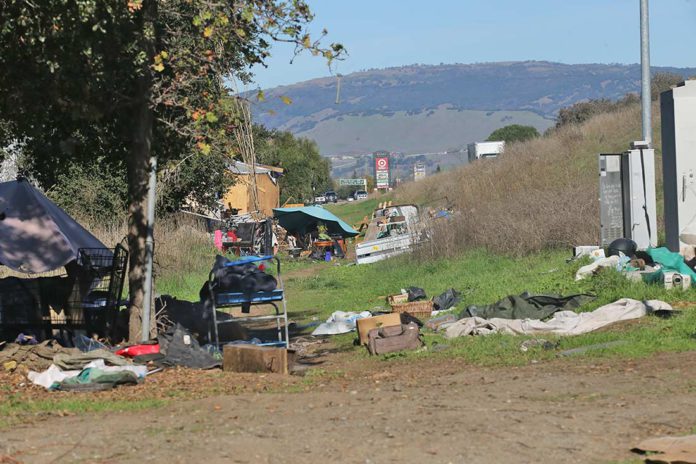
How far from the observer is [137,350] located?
1245 centimetres

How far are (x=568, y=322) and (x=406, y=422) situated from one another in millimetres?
5950

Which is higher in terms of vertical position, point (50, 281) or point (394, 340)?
point (50, 281)

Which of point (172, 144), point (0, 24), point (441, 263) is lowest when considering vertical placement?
point (441, 263)

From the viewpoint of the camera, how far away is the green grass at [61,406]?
29.1ft

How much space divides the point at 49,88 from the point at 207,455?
20.7 feet

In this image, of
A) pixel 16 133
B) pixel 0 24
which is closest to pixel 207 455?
pixel 0 24

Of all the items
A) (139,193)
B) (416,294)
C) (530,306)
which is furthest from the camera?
(416,294)

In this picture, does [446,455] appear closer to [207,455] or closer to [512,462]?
[512,462]

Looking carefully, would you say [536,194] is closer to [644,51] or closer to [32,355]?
[644,51]

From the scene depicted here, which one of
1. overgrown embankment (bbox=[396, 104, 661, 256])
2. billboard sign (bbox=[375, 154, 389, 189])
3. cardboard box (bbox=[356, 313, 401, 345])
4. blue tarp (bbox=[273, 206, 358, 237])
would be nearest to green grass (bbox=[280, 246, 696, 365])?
cardboard box (bbox=[356, 313, 401, 345])

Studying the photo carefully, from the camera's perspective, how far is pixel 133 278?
13.4 meters

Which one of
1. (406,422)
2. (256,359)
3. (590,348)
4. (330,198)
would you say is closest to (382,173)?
(330,198)

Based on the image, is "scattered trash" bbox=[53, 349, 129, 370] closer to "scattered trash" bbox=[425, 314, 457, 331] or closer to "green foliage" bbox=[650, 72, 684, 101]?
"scattered trash" bbox=[425, 314, 457, 331]

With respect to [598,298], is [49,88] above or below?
above
